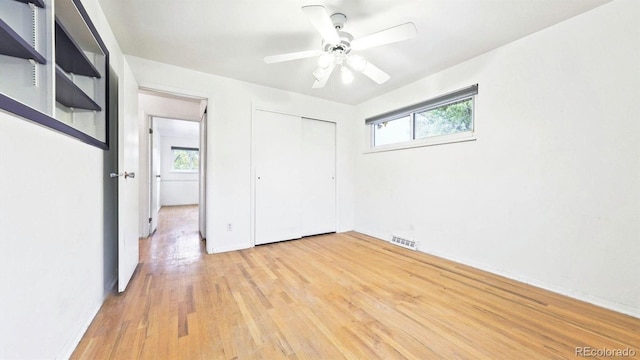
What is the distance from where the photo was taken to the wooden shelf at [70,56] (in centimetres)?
131

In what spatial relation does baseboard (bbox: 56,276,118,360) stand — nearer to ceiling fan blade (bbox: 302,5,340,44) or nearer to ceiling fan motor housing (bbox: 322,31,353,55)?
ceiling fan blade (bbox: 302,5,340,44)

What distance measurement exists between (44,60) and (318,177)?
298 cm

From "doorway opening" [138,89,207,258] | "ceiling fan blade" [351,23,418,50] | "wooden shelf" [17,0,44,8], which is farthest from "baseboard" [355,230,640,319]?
"wooden shelf" [17,0,44,8]

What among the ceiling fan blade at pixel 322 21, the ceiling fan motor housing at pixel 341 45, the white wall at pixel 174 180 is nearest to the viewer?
the ceiling fan blade at pixel 322 21

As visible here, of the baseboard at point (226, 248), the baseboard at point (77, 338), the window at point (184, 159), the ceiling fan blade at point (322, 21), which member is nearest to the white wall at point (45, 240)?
the baseboard at point (77, 338)

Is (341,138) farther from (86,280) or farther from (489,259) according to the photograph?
(86,280)

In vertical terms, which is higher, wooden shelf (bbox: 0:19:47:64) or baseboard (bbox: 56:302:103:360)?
Answer: wooden shelf (bbox: 0:19:47:64)

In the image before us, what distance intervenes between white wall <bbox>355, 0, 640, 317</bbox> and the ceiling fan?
3.93 feet

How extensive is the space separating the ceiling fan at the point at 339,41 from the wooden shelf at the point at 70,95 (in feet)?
4.08

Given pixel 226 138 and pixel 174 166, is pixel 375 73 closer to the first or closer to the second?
pixel 226 138

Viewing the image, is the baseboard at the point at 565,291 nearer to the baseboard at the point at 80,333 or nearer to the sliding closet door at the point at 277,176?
the sliding closet door at the point at 277,176

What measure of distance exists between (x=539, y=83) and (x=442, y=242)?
1.75m

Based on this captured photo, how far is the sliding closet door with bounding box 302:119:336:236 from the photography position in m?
3.61

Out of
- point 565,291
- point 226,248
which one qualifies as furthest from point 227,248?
point 565,291
